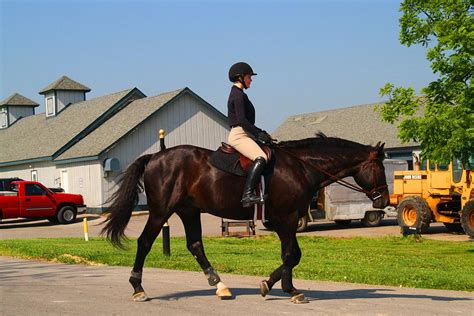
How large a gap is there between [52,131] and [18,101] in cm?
1505

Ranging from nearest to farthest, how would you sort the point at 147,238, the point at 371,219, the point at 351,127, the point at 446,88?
1. the point at 147,238
2. the point at 446,88
3. the point at 371,219
4. the point at 351,127

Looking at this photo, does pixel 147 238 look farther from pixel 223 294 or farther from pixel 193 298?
pixel 223 294

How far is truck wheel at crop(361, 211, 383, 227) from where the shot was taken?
31.3 m

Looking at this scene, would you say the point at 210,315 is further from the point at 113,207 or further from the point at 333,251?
the point at 333,251

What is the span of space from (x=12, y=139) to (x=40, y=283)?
48959 millimetres

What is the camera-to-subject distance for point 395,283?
1224 cm

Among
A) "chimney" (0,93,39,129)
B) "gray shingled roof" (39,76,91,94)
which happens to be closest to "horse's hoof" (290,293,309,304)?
"gray shingled roof" (39,76,91,94)

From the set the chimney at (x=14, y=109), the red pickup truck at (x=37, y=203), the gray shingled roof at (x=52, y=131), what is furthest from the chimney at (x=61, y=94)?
the red pickup truck at (x=37, y=203)

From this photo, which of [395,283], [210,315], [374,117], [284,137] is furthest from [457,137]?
[284,137]

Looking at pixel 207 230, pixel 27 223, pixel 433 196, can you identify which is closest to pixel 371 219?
pixel 433 196

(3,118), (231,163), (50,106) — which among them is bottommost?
(231,163)

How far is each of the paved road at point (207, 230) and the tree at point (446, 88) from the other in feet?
13.9

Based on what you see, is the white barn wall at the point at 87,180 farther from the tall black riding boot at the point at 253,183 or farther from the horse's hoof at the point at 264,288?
the tall black riding boot at the point at 253,183

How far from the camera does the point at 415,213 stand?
88.3 ft
